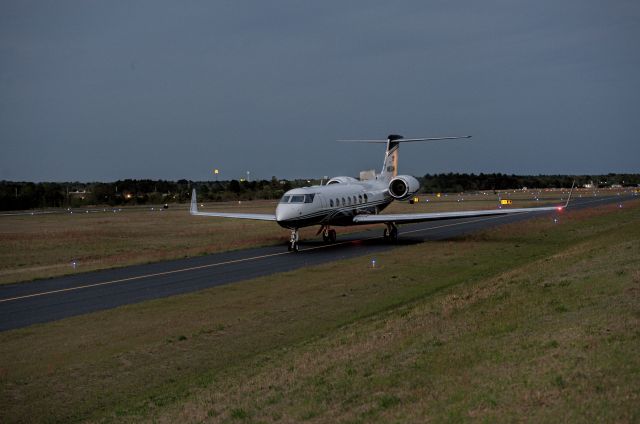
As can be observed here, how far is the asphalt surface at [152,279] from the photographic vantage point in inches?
787

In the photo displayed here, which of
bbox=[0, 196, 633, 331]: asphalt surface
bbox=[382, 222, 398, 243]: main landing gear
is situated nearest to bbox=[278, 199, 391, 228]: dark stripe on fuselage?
bbox=[0, 196, 633, 331]: asphalt surface

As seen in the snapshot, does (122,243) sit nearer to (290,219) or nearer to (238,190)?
(290,219)

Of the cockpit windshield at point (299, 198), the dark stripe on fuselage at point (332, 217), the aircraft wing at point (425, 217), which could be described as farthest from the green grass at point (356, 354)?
the aircraft wing at point (425, 217)

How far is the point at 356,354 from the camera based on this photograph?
1221 centimetres

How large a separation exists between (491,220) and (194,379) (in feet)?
139

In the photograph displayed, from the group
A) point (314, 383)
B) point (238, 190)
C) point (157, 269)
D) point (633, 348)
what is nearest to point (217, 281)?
point (157, 269)

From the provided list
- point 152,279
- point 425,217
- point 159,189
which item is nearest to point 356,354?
point 152,279

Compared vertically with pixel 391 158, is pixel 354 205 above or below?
below

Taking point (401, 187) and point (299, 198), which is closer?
point (299, 198)

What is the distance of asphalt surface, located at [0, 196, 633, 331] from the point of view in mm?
19984

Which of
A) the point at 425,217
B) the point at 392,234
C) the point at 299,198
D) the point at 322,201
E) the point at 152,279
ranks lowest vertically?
the point at 152,279

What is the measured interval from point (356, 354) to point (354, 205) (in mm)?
25742

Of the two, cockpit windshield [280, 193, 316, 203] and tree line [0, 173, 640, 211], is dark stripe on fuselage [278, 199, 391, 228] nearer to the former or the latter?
cockpit windshield [280, 193, 316, 203]

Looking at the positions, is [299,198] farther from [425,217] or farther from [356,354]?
[356,354]
